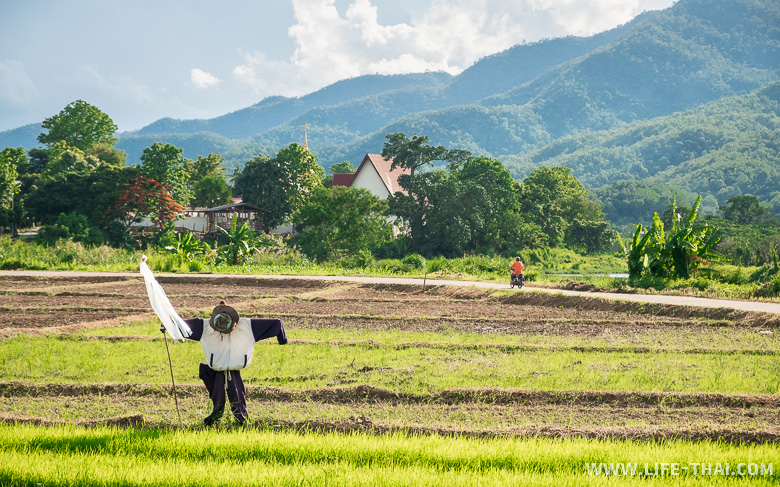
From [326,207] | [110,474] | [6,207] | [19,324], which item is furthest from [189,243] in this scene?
[110,474]

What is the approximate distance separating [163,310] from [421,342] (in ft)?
22.5

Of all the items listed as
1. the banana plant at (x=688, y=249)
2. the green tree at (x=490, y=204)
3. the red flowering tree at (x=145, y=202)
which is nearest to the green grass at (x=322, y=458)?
the banana plant at (x=688, y=249)

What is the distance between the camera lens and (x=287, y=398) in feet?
27.5

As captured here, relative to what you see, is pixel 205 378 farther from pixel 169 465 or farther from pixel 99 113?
pixel 99 113

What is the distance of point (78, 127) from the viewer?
2948 inches

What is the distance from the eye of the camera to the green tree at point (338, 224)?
3925 centimetres

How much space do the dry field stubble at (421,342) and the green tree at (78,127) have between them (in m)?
54.9

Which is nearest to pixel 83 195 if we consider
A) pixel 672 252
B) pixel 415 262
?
pixel 415 262

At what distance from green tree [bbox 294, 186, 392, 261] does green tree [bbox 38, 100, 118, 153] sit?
149ft

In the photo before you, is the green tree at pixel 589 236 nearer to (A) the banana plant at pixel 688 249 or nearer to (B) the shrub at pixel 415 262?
(B) the shrub at pixel 415 262

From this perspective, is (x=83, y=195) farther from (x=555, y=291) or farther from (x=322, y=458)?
(x=322, y=458)

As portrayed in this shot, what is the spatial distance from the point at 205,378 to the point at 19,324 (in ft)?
34.6

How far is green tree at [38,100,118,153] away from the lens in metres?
74.2

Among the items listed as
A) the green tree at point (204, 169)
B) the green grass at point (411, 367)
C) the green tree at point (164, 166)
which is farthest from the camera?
the green tree at point (204, 169)
